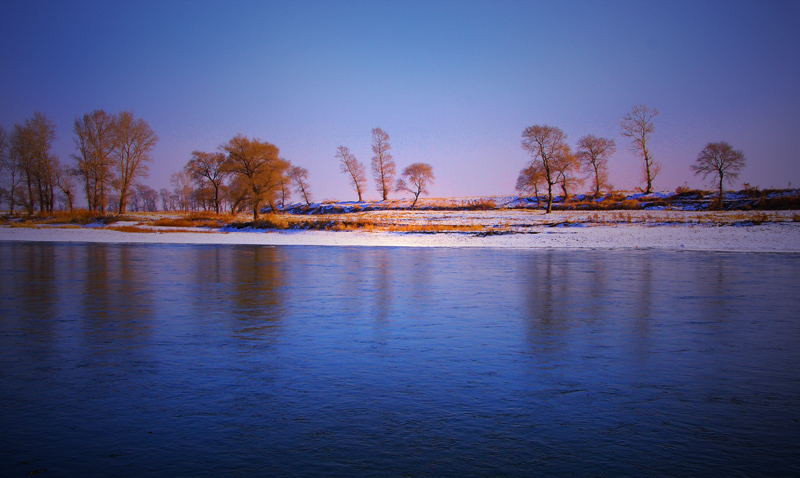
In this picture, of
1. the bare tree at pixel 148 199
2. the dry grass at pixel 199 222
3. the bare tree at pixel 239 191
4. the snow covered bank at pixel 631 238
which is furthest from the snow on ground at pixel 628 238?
the bare tree at pixel 148 199

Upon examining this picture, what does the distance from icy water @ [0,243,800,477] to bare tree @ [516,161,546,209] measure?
4199cm

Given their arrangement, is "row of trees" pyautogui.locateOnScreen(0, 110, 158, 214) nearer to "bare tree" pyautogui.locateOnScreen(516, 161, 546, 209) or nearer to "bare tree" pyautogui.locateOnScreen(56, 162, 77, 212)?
"bare tree" pyautogui.locateOnScreen(56, 162, 77, 212)

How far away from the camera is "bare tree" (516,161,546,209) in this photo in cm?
5056

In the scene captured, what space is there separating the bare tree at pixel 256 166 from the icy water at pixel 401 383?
115 ft

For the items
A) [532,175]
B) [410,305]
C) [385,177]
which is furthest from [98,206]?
[410,305]

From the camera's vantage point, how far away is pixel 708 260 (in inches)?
650

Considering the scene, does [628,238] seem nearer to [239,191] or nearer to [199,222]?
[239,191]

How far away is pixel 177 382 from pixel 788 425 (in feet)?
Result: 15.6

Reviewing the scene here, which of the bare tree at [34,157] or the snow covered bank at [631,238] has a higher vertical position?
the bare tree at [34,157]

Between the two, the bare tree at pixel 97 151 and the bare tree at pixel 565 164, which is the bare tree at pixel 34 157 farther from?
the bare tree at pixel 565 164

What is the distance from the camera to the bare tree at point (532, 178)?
50559mm

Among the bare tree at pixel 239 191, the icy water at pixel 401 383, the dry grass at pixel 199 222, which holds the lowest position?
the icy water at pixel 401 383

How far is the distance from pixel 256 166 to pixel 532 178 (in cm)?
2766

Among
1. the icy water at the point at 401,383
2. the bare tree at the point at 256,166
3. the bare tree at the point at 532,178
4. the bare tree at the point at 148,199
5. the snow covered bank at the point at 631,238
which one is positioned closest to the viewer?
the icy water at the point at 401,383
